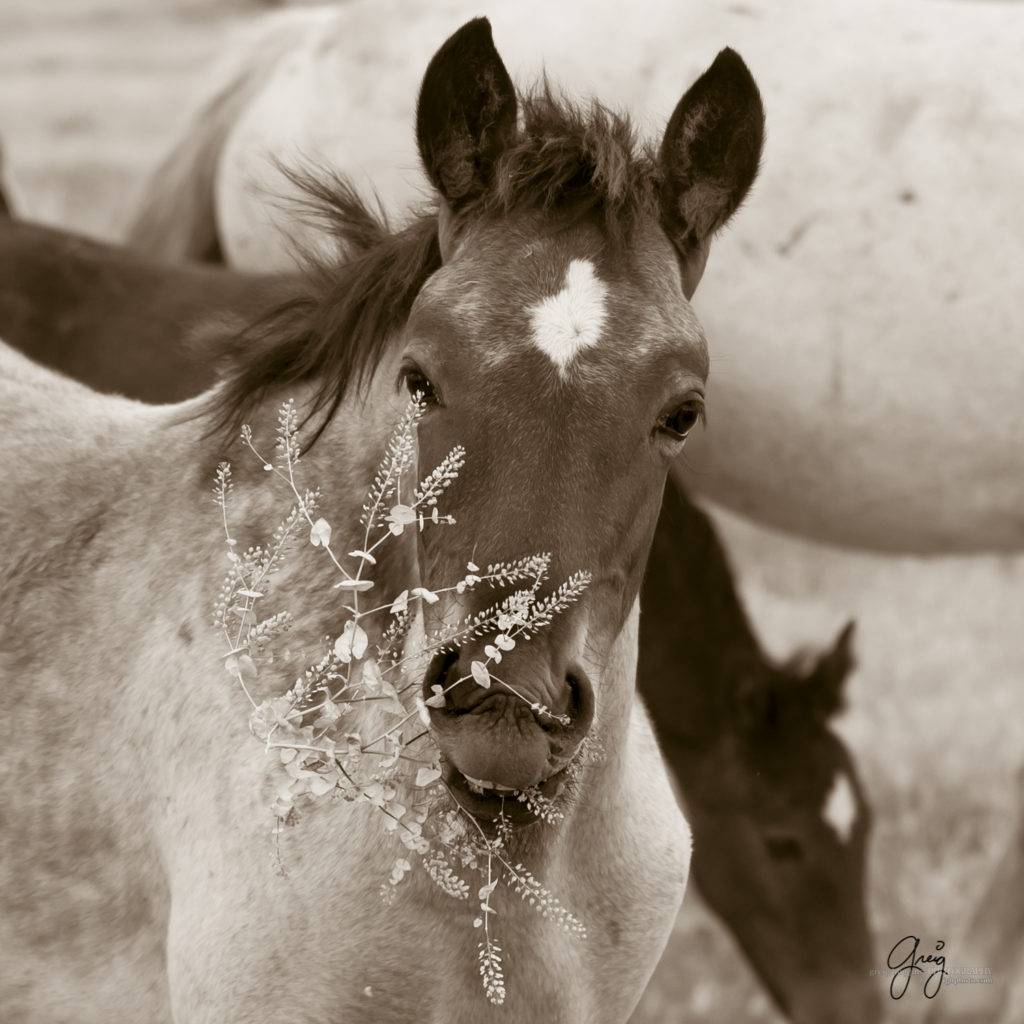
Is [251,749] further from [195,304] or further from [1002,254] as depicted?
[1002,254]

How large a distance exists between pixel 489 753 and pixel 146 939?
1101mm

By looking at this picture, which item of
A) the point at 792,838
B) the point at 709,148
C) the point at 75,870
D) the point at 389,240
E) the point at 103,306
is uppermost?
the point at 709,148

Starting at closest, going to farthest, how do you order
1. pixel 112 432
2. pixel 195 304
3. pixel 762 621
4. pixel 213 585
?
pixel 213 585 < pixel 112 432 < pixel 195 304 < pixel 762 621

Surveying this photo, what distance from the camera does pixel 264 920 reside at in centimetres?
291

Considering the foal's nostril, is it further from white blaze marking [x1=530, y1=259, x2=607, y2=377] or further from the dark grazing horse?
the dark grazing horse

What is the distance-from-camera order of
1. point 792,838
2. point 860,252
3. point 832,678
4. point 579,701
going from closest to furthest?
1. point 579,701
2. point 860,252
3. point 792,838
4. point 832,678

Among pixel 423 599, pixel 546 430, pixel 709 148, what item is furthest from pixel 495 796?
pixel 709 148

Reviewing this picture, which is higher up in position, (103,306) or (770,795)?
(103,306)

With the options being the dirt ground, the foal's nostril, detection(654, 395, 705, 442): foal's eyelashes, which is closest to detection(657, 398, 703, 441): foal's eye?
detection(654, 395, 705, 442): foal's eyelashes

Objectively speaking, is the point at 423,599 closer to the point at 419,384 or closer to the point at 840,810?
the point at 419,384

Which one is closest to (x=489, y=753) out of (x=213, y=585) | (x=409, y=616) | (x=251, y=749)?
(x=409, y=616)

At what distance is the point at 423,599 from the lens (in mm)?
2729

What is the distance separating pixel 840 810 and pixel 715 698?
53 cm
